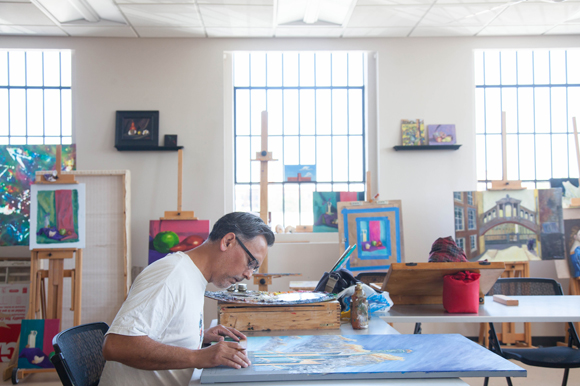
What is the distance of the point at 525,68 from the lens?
16.3ft

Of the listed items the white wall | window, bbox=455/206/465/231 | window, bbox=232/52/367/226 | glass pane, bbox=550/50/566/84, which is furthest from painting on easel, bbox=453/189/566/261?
glass pane, bbox=550/50/566/84

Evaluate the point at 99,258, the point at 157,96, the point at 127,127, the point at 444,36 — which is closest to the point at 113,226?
the point at 99,258

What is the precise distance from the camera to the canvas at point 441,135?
4.58 metres

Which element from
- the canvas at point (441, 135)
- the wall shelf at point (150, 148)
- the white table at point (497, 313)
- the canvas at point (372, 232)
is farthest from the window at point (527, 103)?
the wall shelf at point (150, 148)

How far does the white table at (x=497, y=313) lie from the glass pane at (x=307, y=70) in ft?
9.97

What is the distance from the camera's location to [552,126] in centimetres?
494

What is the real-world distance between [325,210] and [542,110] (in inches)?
106

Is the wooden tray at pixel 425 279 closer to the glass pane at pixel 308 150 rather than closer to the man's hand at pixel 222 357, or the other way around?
the man's hand at pixel 222 357

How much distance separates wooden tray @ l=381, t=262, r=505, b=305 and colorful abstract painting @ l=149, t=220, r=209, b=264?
216cm

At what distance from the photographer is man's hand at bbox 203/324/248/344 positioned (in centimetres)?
170

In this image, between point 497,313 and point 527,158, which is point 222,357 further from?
point 527,158

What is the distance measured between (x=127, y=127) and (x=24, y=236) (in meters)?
1.51

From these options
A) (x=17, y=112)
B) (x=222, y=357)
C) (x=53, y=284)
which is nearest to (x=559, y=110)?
(x=222, y=357)

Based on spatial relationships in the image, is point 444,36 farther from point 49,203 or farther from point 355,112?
point 49,203
